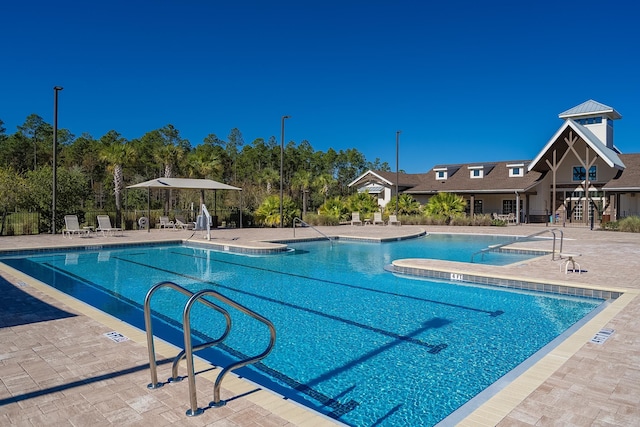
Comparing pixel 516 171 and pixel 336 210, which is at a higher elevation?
pixel 516 171

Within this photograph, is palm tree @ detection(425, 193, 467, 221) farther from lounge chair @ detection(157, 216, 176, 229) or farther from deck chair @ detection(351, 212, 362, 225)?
lounge chair @ detection(157, 216, 176, 229)

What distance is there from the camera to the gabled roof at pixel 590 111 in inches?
1145

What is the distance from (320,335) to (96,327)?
289 cm

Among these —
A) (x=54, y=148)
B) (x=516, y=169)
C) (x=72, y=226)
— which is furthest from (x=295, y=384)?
(x=516, y=169)

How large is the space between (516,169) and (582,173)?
4213 mm

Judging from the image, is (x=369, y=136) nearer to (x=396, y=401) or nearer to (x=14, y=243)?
(x=14, y=243)

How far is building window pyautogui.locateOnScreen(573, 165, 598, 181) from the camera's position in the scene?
29250 mm

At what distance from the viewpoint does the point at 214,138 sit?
68.7 meters

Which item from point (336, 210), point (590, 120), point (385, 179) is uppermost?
point (590, 120)

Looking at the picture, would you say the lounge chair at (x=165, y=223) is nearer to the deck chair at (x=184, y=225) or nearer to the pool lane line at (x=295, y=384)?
the deck chair at (x=184, y=225)

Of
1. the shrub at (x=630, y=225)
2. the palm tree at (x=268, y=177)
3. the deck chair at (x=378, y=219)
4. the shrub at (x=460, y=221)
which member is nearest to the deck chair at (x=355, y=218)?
the deck chair at (x=378, y=219)

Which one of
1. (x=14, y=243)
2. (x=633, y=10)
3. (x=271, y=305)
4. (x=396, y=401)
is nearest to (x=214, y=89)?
(x=14, y=243)

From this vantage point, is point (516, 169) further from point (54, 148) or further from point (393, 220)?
point (54, 148)

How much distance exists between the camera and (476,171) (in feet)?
114
